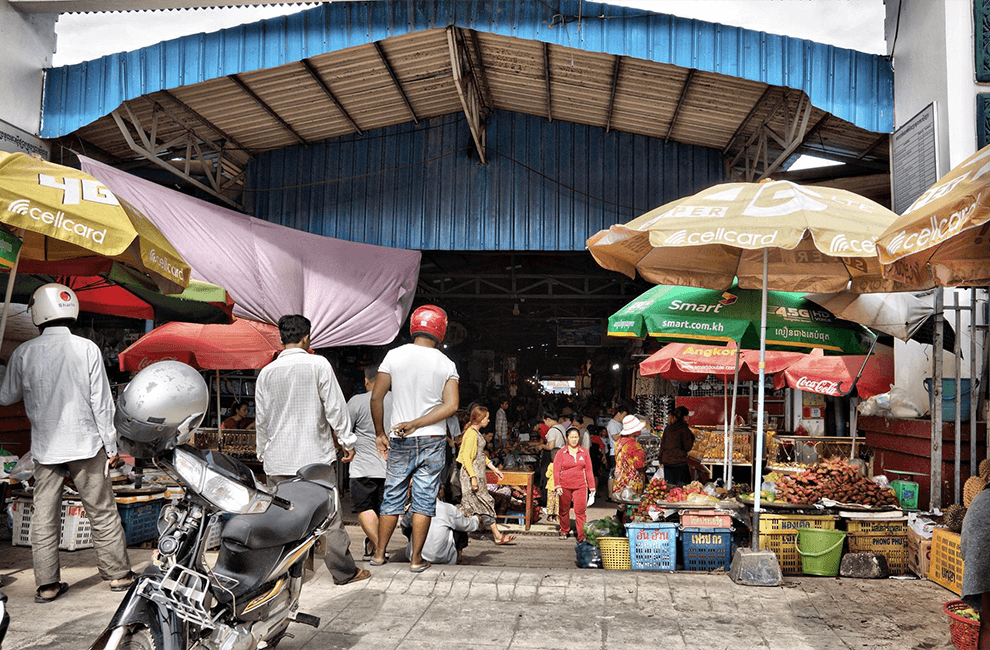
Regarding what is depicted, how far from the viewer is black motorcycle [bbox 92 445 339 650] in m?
2.73

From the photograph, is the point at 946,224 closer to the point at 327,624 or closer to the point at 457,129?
the point at 327,624

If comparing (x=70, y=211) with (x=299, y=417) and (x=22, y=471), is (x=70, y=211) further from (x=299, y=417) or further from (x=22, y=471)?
(x=22, y=471)

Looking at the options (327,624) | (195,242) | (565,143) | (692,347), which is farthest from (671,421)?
(327,624)

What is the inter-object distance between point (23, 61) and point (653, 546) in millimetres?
9707

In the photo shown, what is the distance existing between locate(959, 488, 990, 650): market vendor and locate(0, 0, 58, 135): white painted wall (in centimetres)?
1092

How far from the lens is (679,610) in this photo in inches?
185

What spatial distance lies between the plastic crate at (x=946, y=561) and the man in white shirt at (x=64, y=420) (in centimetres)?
554

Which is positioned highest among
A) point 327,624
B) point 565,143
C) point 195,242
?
point 565,143

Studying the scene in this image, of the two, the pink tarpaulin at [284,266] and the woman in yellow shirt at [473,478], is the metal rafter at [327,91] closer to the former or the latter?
the pink tarpaulin at [284,266]

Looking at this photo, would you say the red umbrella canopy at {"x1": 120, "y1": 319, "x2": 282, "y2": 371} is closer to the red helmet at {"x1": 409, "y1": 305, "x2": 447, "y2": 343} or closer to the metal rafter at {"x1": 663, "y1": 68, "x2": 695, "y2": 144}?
the red helmet at {"x1": 409, "y1": 305, "x2": 447, "y2": 343}

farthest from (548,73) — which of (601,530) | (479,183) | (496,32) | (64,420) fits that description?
(64,420)

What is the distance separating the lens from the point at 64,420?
4809mm

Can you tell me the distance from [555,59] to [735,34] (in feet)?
8.16

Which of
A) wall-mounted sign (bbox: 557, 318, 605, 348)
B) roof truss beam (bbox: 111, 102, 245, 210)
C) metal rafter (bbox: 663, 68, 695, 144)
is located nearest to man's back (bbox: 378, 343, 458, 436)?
metal rafter (bbox: 663, 68, 695, 144)
